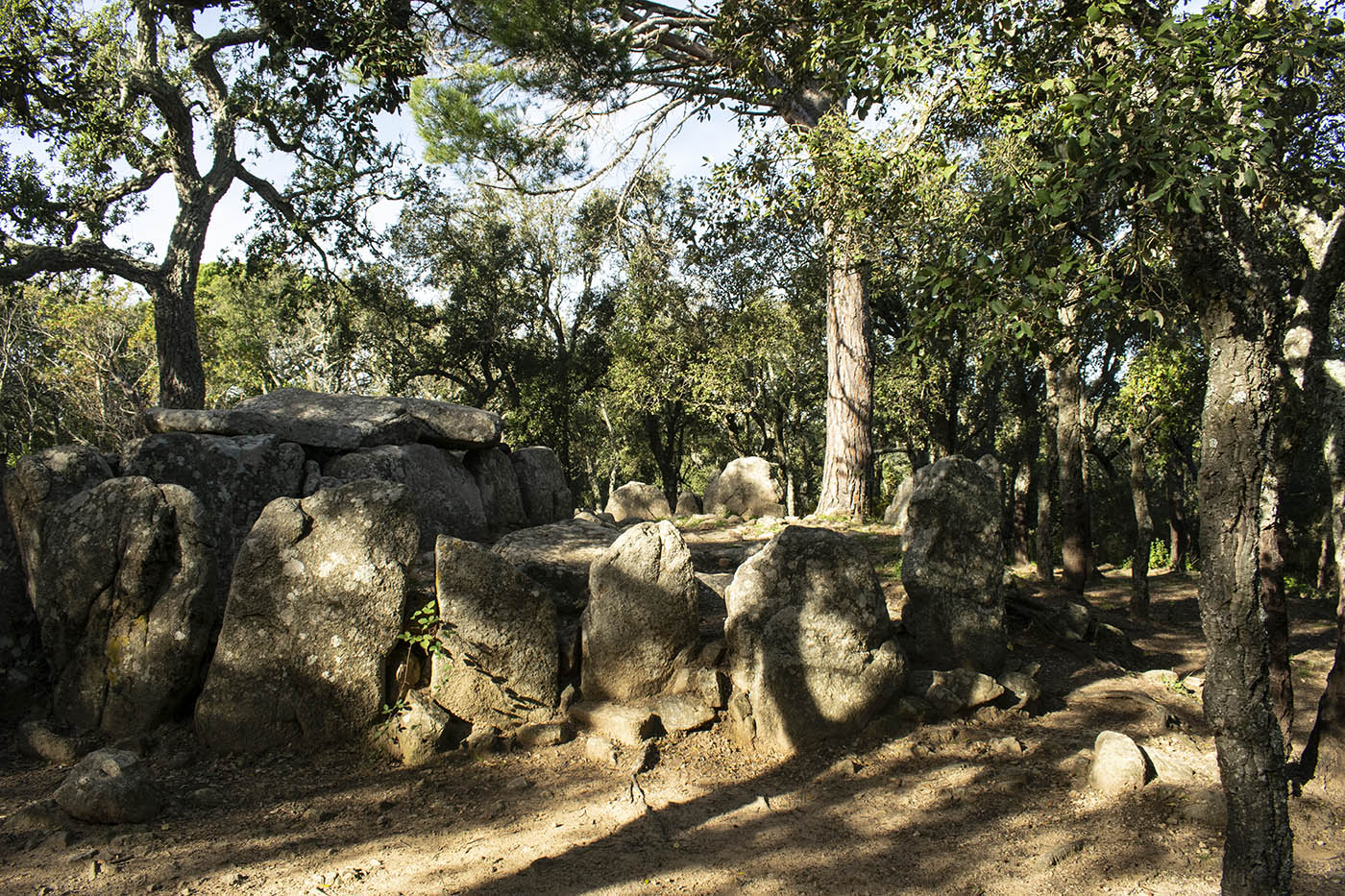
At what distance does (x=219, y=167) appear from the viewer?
13320 millimetres

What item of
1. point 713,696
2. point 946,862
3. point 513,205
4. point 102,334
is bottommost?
point 946,862

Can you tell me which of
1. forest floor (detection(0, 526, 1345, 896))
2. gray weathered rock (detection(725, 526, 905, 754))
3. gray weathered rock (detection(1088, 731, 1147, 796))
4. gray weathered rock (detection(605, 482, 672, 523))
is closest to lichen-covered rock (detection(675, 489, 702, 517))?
gray weathered rock (detection(605, 482, 672, 523))

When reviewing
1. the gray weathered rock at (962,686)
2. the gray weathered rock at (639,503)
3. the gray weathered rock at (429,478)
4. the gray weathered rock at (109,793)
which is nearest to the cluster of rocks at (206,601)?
the gray weathered rock at (109,793)

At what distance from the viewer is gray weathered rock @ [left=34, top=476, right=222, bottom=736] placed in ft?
19.4

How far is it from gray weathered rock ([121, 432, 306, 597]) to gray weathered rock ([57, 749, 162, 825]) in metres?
2.54

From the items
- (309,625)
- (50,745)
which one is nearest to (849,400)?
(309,625)

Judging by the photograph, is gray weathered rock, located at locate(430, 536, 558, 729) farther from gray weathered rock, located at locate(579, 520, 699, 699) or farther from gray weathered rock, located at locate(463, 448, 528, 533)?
gray weathered rock, located at locate(463, 448, 528, 533)

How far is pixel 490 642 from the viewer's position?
20.4ft

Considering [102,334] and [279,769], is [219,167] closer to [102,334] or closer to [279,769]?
[279,769]

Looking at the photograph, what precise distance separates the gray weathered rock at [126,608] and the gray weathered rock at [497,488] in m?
5.58

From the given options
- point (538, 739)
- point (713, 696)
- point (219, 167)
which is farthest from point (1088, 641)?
point (219, 167)

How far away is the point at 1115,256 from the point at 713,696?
4105 millimetres

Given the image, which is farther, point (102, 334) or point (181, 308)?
point (102, 334)

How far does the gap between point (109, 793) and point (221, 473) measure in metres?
3.80
